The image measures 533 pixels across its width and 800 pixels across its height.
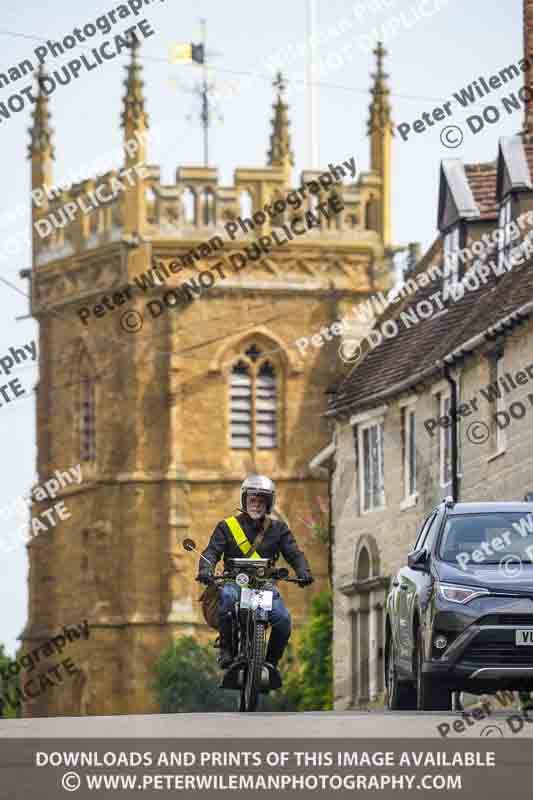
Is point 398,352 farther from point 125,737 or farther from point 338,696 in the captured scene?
point 125,737

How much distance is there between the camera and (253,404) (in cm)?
7862

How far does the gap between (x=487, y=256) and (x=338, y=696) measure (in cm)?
877

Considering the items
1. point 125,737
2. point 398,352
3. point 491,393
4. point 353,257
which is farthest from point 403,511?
point 353,257

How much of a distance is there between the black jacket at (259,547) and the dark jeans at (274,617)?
0.78ft

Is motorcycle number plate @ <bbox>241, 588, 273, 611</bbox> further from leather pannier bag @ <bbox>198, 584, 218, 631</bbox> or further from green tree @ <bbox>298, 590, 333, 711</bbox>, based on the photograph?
green tree @ <bbox>298, 590, 333, 711</bbox>

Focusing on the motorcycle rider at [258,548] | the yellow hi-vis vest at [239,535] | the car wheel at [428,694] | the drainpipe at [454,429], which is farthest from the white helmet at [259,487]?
the drainpipe at [454,429]

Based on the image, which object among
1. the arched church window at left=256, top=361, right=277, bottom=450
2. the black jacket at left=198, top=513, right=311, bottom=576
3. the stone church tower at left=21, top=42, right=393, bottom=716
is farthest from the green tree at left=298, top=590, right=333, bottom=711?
the black jacket at left=198, top=513, right=311, bottom=576

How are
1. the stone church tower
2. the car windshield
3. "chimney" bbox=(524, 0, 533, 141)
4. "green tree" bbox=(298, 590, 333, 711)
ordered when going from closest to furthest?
the car windshield < "chimney" bbox=(524, 0, 533, 141) < "green tree" bbox=(298, 590, 333, 711) < the stone church tower

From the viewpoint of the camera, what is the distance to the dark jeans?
18250mm

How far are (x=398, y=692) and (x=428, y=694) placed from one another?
1747 mm

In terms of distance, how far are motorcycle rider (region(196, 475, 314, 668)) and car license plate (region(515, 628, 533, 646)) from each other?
60.5 inches

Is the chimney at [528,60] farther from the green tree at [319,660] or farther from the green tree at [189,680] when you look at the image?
the green tree at [189,680]

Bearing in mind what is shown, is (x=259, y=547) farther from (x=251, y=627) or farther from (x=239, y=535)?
(x=251, y=627)
